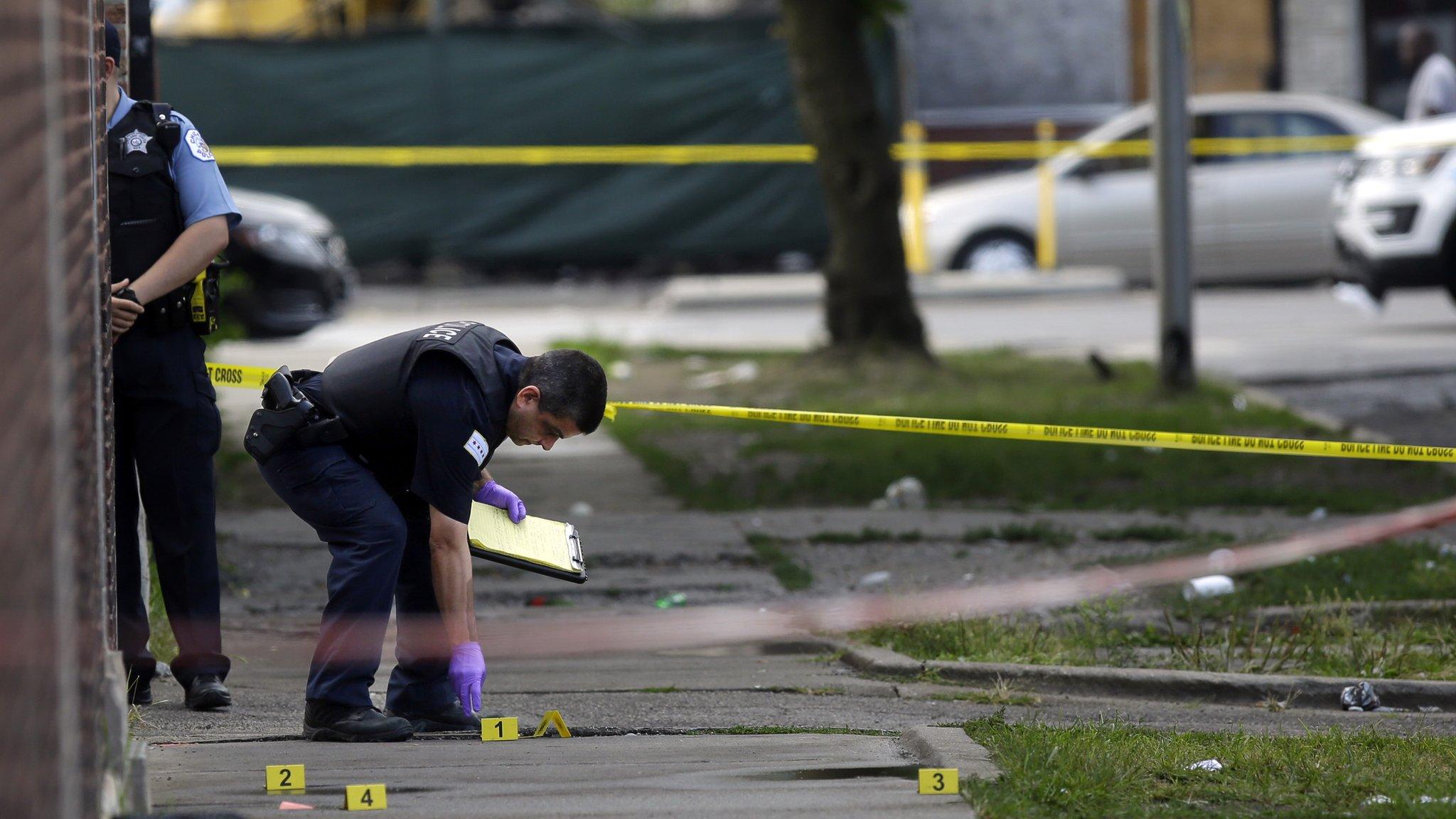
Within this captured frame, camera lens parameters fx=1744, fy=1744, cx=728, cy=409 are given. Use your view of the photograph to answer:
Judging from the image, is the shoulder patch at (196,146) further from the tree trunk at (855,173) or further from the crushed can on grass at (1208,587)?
the tree trunk at (855,173)

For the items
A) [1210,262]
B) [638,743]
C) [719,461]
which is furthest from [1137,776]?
[1210,262]

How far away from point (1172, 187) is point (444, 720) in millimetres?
6795

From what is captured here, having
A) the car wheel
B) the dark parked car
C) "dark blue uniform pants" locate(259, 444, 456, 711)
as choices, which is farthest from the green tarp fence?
"dark blue uniform pants" locate(259, 444, 456, 711)

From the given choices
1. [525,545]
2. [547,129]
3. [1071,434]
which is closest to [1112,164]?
[547,129]

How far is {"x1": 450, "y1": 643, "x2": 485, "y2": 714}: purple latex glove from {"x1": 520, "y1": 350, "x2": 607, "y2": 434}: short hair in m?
0.63

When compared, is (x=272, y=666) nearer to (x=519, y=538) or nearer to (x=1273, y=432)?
(x=519, y=538)

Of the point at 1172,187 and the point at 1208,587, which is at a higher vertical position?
the point at 1172,187

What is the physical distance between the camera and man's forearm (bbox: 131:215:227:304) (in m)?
4.68

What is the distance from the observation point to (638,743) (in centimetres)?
441

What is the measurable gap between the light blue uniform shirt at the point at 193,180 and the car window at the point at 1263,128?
13.4 m

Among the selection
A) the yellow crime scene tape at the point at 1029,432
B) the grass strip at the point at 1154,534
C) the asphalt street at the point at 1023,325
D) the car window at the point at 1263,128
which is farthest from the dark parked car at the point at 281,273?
the car window at the point at 1263,128

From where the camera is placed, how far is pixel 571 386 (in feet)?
13.8

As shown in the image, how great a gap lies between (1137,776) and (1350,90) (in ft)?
70.0

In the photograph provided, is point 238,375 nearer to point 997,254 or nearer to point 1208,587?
point 1208,587
